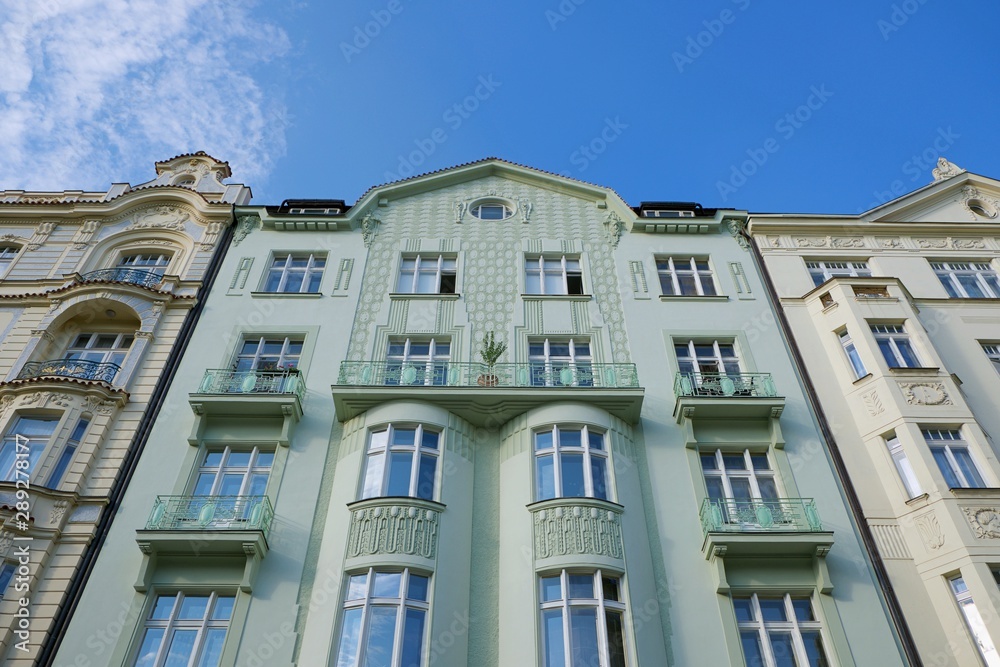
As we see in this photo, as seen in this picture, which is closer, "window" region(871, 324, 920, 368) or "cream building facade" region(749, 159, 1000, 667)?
"cream building facade" region(749, 159, 1000, 667)

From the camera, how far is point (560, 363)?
19750 mm

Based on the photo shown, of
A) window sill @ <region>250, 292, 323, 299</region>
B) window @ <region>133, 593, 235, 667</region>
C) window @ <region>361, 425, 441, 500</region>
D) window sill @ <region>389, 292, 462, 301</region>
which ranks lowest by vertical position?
window @ <region>133, 593, 235, 667</region>

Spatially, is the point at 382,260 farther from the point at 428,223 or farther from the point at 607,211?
the point at 607,211

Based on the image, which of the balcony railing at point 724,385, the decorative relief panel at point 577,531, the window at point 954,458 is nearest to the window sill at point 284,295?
the decorative relief panel at point 577,531

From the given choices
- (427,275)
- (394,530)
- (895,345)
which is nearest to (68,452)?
(394,530)

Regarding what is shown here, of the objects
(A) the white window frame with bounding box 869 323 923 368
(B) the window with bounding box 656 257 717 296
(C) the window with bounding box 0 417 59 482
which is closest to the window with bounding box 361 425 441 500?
(C) the window with bounding box 0 417 59 482

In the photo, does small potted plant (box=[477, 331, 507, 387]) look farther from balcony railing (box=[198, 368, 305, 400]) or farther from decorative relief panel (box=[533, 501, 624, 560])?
balcony railing (box=[198, 368, 305, 400])

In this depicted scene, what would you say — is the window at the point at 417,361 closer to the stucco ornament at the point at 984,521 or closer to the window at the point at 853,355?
the window at the point at 853,355

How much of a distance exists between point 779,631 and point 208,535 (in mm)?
11032

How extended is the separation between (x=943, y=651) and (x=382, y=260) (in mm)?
16717

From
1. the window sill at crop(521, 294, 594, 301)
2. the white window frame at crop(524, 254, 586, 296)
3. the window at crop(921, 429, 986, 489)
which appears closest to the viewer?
the window at crop(921, 429, 986, 489)

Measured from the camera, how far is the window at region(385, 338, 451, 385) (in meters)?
18.7

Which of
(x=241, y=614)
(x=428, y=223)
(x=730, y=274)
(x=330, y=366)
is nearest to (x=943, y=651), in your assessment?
(x=730, y=274)

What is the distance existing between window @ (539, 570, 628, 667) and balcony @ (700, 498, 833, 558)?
90.7 inches
